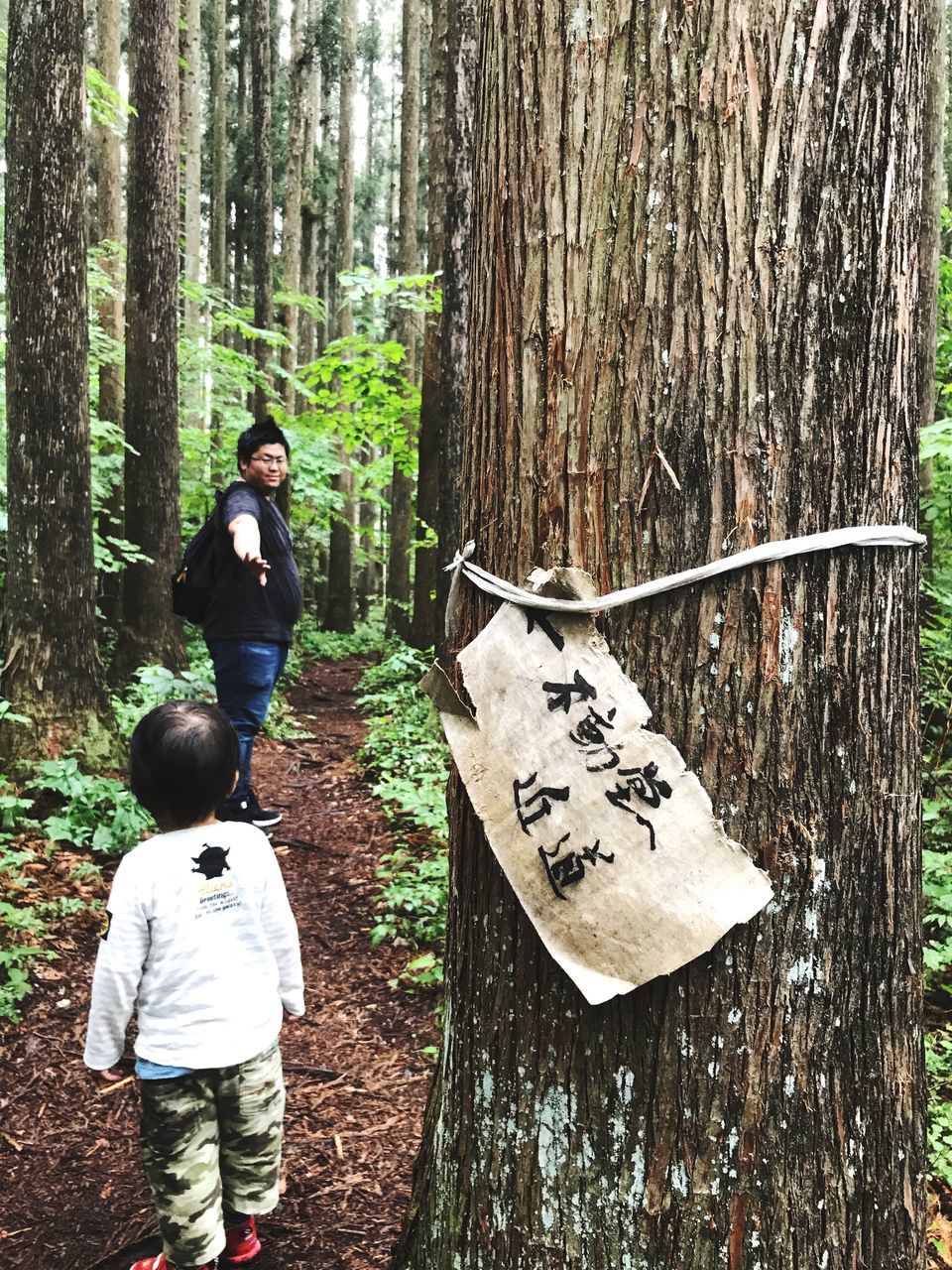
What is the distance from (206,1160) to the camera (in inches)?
97.3

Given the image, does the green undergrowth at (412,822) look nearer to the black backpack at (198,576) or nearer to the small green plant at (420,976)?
the small green plant at (420,976)

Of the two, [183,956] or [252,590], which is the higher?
[252,590]

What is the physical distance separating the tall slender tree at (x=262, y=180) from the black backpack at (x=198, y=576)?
9.77m

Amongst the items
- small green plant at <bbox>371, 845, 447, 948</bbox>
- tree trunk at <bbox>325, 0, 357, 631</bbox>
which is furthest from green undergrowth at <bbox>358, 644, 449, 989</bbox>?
tree trunk at <bbox>325, 0, 357, 631</bbox>

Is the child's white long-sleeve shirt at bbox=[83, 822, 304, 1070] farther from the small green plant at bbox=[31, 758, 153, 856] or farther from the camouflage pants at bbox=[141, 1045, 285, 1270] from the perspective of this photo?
the small green plant at bbox=[31, 758, 153, 856]

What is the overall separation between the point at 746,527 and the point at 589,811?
0.50 metres

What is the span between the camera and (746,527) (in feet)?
4.42

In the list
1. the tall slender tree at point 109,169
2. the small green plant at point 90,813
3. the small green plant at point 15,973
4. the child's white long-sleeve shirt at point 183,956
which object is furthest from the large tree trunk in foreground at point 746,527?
the tall slender tree at point 109,169

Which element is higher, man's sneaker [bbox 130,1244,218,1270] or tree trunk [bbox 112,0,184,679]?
tree trunk [bbox 112,0,184,679]

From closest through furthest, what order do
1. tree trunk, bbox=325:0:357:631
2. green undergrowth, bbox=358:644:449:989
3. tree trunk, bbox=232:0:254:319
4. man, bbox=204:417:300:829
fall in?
green undergrowth, bbox=358:644:449:989 < man, bbox=204:417:300:829 < tree trunk, bbox=325:0:357:631 < tree trunk, bbox=232:0:254:319

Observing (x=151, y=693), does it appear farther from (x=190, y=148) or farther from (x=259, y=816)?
(x=190, y=148)

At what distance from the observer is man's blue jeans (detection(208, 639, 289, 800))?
16.5 feet

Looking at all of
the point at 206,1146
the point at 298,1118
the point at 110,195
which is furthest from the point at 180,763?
the point at 110,195

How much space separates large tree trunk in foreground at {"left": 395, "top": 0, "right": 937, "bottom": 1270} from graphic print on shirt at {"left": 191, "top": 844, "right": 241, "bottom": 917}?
1.24 metres
